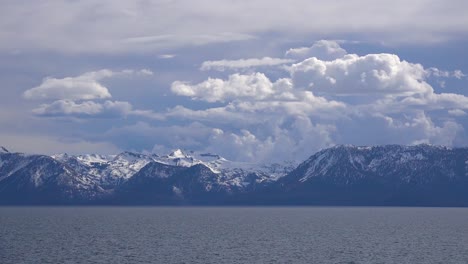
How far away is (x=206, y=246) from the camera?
165m

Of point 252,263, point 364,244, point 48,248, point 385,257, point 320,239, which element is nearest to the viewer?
point 252,263

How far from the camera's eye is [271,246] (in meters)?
165

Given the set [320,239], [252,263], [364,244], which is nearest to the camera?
[252,263]

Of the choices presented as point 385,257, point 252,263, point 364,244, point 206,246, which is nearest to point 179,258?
point 252,263

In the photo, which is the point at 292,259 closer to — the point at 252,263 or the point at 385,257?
the point at 252,263

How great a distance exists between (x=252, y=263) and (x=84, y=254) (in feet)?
116

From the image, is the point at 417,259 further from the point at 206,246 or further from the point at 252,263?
the point at 206,246

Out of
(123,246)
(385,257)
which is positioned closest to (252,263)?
(385,257)

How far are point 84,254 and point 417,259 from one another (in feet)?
215

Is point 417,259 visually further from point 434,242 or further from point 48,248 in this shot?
point 48,248

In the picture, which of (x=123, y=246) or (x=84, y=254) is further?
(x=123, y=246)

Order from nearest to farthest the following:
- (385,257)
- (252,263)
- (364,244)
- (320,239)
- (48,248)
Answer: (252,263)
(385,257)
(48,248)
(364,244)
(320,239)

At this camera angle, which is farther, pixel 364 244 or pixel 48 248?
pixel 364 244

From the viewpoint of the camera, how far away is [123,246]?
6398 inches
